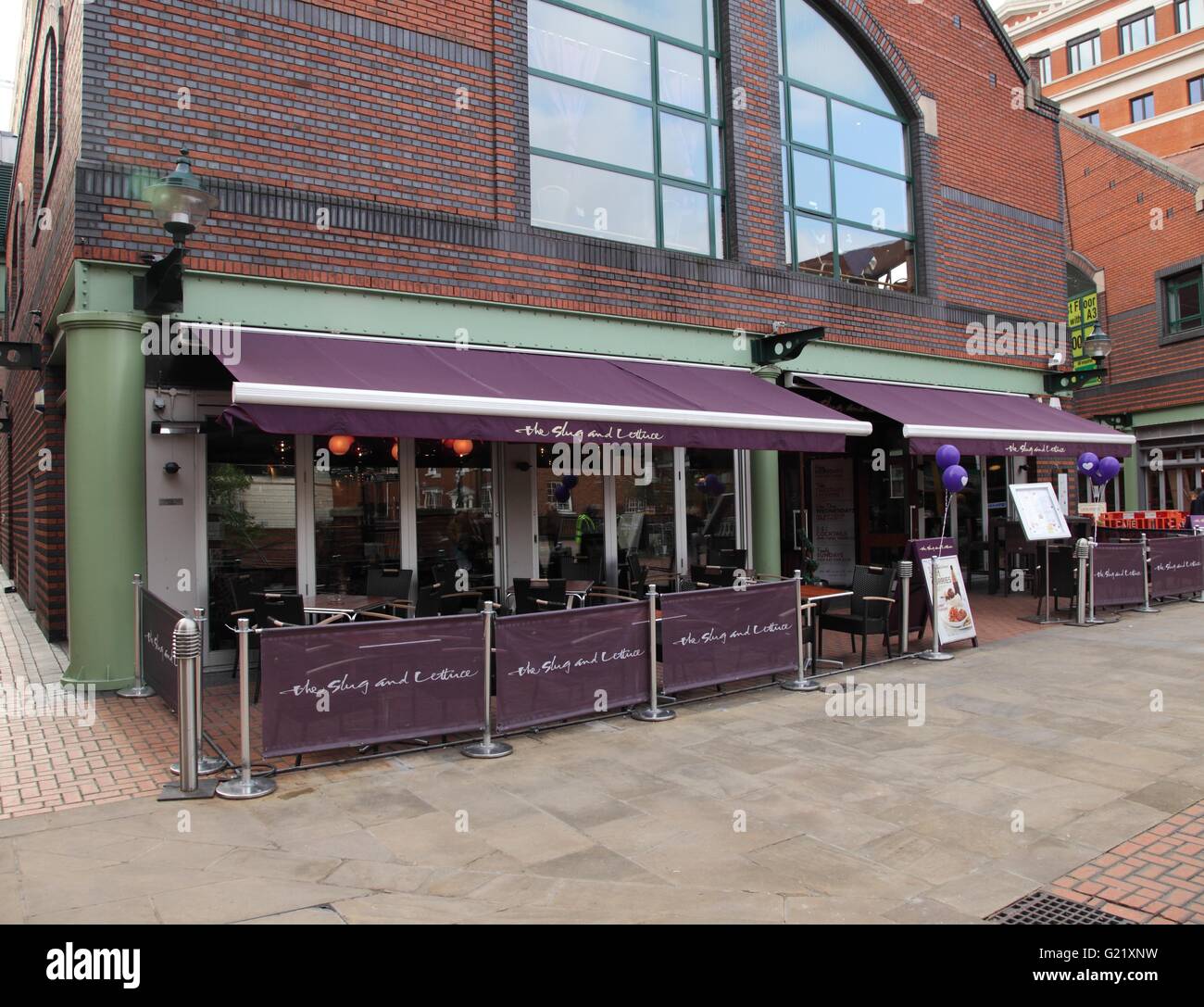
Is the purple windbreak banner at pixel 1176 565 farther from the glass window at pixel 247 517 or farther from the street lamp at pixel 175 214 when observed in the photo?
the street lamp at pixel 175 214

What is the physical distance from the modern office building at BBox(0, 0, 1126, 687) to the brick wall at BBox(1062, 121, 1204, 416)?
1146 cm

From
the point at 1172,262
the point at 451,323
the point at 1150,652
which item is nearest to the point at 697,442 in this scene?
the point at 451,323

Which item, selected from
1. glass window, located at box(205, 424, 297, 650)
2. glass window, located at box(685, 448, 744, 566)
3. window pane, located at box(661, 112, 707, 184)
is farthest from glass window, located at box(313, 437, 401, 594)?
window pane, located at box(661, 112, 707, 184)

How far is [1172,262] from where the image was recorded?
23.1 metres

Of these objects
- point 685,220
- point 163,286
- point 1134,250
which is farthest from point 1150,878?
point 1134,250

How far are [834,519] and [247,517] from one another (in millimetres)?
10647

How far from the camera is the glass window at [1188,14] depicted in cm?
3722

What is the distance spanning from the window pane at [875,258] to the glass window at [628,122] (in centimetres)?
253

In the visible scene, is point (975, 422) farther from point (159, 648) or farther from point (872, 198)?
point (159, 648)

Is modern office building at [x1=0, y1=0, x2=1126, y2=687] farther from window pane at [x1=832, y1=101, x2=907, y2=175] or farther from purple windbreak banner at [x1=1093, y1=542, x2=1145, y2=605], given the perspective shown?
purple windbreak banner at [x1=1093, y1=542, x2=1145, y2=605]

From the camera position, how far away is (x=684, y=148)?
11516 mm

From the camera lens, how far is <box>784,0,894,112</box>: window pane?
1274cm
